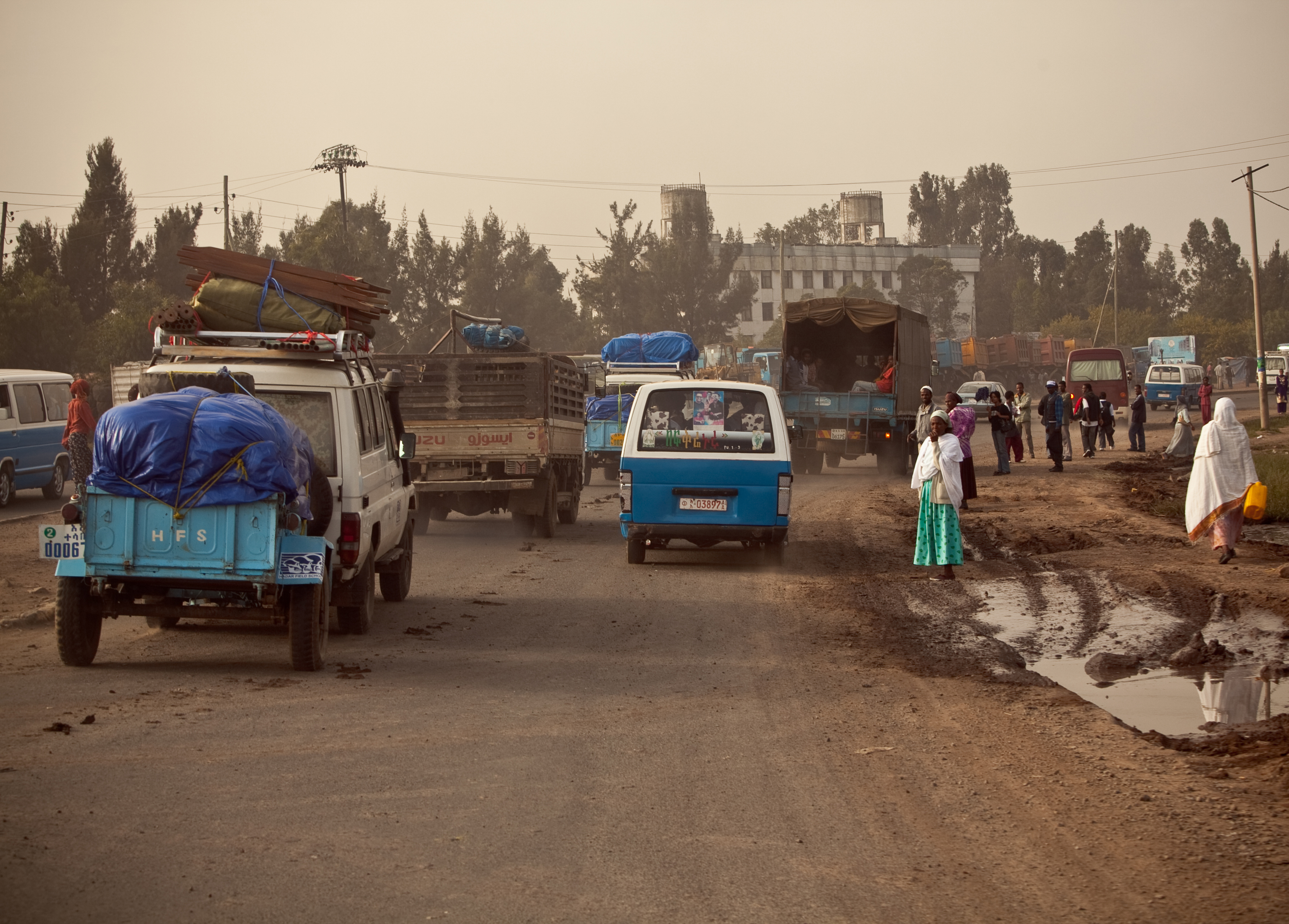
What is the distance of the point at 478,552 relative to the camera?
14.4 m

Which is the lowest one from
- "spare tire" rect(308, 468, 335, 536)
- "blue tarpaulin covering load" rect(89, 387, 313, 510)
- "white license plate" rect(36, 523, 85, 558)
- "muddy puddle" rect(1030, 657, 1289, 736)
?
"muddy puddle" rect(1030, 657, 1289, 736)

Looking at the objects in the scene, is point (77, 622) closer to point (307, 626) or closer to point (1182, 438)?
point (307, 626)

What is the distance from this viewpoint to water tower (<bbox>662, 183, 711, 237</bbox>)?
82875 mm

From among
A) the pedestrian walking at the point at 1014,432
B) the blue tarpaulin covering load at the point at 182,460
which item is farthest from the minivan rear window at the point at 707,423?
the pedestrian walking at the point at 1014,432

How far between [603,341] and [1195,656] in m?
70.2

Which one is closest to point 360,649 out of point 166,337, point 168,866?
point 166,337

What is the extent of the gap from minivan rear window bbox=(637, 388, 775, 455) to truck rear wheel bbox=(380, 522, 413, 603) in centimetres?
291

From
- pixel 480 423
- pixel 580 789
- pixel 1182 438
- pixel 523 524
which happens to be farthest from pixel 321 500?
pixel 1182 438

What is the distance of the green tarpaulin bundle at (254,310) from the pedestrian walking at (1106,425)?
87.3 ft

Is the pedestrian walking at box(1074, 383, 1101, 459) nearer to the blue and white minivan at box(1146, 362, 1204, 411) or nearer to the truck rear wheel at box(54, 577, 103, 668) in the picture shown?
the blue and white minivan at box(1146, 362, 1204, 411)

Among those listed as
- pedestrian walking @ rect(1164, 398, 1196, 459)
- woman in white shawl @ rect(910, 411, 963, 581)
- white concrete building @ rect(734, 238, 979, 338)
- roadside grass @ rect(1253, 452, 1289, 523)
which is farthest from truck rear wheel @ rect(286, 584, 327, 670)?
white concrete building @ rect(734, 238, 979, 338)

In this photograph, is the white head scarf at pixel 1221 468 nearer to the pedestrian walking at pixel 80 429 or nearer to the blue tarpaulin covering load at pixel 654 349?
the pedestrian walking at pixel 80 429

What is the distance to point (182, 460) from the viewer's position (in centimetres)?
710

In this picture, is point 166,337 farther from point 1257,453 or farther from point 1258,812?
point 1257,453
